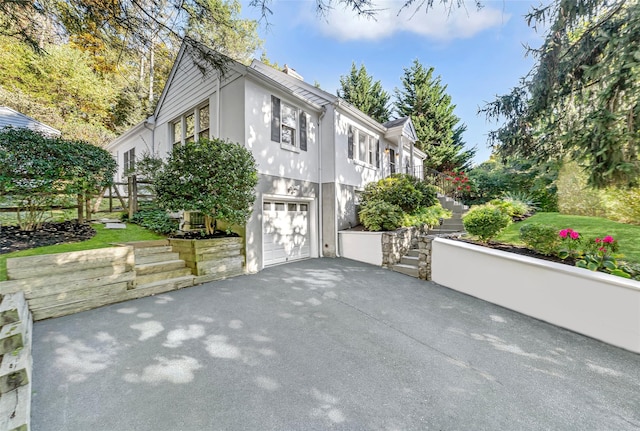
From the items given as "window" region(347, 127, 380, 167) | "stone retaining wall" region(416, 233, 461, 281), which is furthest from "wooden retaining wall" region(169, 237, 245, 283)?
"window" region(347, 127, 380, 167)

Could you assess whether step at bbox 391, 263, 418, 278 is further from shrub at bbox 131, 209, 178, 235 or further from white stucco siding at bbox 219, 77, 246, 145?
shrub at bbox 131, 209, 178, 235

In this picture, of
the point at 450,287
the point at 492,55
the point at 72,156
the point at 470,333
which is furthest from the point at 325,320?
the point at 492,55

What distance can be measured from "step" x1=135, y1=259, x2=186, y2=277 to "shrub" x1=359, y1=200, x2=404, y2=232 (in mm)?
5733

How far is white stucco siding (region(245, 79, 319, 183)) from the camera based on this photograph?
22.8 ft

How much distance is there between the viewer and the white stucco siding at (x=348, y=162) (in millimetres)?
9113

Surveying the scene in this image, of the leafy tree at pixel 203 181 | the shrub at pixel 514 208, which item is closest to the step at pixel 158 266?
the leafy tree at pixel 203 181

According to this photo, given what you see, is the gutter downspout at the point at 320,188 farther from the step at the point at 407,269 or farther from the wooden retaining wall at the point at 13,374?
the wooden retaining wall at the point at 13,374

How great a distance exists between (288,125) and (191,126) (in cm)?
388

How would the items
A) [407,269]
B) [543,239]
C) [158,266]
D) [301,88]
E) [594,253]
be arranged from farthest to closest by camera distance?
1. [301,88]
2. [407,269]
3. [158,266]
4. [543,239]
5. [594,253]

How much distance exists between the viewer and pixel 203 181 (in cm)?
566

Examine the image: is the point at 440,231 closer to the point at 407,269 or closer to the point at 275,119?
the point at 407,269

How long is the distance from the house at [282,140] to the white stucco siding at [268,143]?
28 millimetres

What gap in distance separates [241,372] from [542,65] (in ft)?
26.4

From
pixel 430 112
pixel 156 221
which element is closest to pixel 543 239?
pixel 156 221
